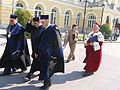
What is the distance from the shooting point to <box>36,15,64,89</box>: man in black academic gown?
7668mm

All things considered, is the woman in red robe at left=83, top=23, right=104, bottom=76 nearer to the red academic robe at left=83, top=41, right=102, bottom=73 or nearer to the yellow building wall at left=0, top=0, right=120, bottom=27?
the red academic robe at left=83, top=41, right=102, bottom=73

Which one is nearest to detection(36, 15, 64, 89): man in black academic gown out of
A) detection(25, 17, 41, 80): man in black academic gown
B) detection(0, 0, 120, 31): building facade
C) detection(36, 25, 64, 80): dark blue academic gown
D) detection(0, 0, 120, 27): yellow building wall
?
detection(36, 25, 64, 80): dark blue academic gown

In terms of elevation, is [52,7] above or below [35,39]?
above

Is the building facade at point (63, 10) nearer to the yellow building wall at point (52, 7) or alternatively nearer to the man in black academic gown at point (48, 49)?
the yellow building wall at point (52, 7)

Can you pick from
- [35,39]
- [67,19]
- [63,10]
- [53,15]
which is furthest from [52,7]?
[35,39]

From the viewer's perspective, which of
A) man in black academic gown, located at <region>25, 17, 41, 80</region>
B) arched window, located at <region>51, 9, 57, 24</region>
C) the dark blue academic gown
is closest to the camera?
the dark blue academic gown

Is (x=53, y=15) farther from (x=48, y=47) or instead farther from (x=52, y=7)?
(x=48, y=47)

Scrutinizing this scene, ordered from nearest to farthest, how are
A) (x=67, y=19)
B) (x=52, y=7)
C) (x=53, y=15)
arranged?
(x=52, y=7) < (x=53, y=15) < (x=67, y=19)

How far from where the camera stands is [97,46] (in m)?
9.87

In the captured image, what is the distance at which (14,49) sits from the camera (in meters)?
8.66

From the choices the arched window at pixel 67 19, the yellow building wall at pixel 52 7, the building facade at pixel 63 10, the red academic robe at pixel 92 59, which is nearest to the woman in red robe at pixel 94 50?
the red academic robe at pixel 92 59

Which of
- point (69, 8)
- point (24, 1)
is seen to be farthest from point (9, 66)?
point (69, 8)

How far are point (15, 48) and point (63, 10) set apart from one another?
37514mm

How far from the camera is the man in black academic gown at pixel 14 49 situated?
28.4 ft
